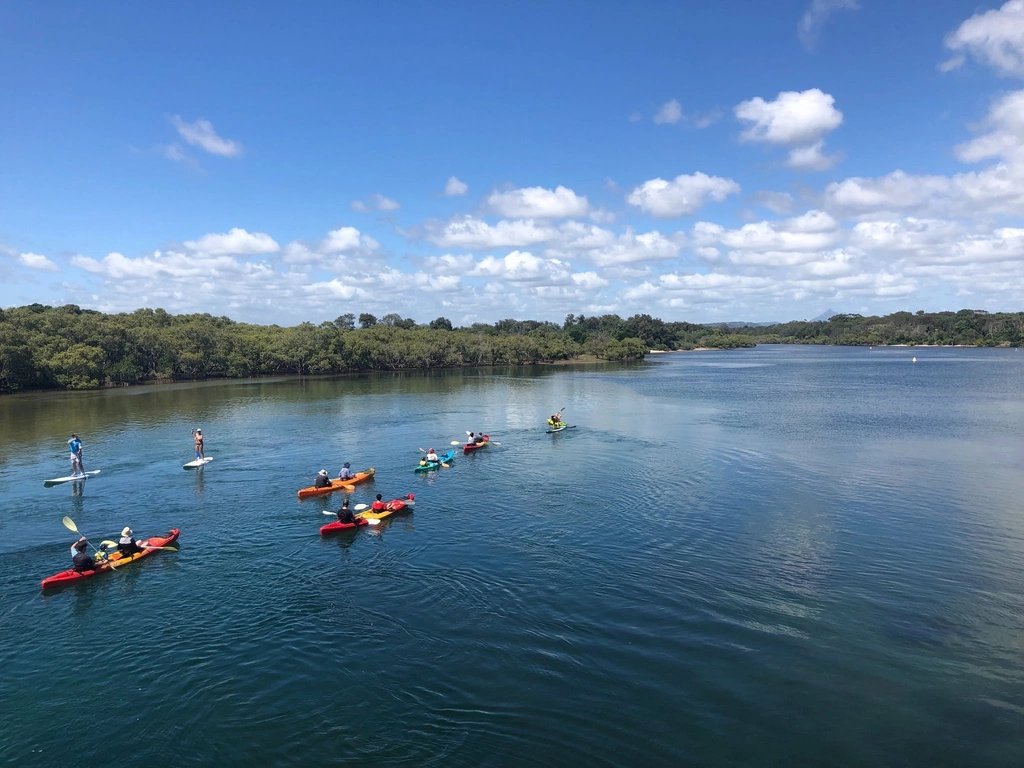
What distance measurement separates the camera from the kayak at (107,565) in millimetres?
19016

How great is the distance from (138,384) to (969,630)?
333 feet

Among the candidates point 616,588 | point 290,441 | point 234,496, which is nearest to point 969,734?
point 616,588

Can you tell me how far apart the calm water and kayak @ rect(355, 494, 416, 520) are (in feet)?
2.41

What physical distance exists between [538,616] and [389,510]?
1092 centimetres

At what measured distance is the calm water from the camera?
1247cm

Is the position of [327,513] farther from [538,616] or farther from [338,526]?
[538,616]

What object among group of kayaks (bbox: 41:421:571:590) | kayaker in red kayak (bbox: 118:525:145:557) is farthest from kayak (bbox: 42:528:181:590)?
kayaker in red kayak (bbox: 118:525:145:557)

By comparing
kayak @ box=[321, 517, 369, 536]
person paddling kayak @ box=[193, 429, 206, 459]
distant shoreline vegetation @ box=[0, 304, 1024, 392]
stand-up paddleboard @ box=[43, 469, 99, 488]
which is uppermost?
distant shoreline vegetation @ box=[0, 304, 1024, 392]

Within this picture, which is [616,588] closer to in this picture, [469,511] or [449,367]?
[469,511]

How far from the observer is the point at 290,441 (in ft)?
145

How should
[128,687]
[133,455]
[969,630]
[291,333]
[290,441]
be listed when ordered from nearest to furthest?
[128,687], [969,630], [133,455], [290,441], [291,333]

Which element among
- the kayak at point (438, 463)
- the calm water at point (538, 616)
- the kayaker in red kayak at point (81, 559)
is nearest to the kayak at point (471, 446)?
the kayak at point (438, 463)

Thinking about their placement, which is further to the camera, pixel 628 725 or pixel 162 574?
pixel 162 574

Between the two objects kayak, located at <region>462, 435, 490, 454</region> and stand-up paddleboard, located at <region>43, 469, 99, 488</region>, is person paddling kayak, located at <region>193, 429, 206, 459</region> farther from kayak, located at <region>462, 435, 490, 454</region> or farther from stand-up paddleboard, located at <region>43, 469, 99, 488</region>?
A: kayak, located at <region>462, 435, 490, 454</region>
